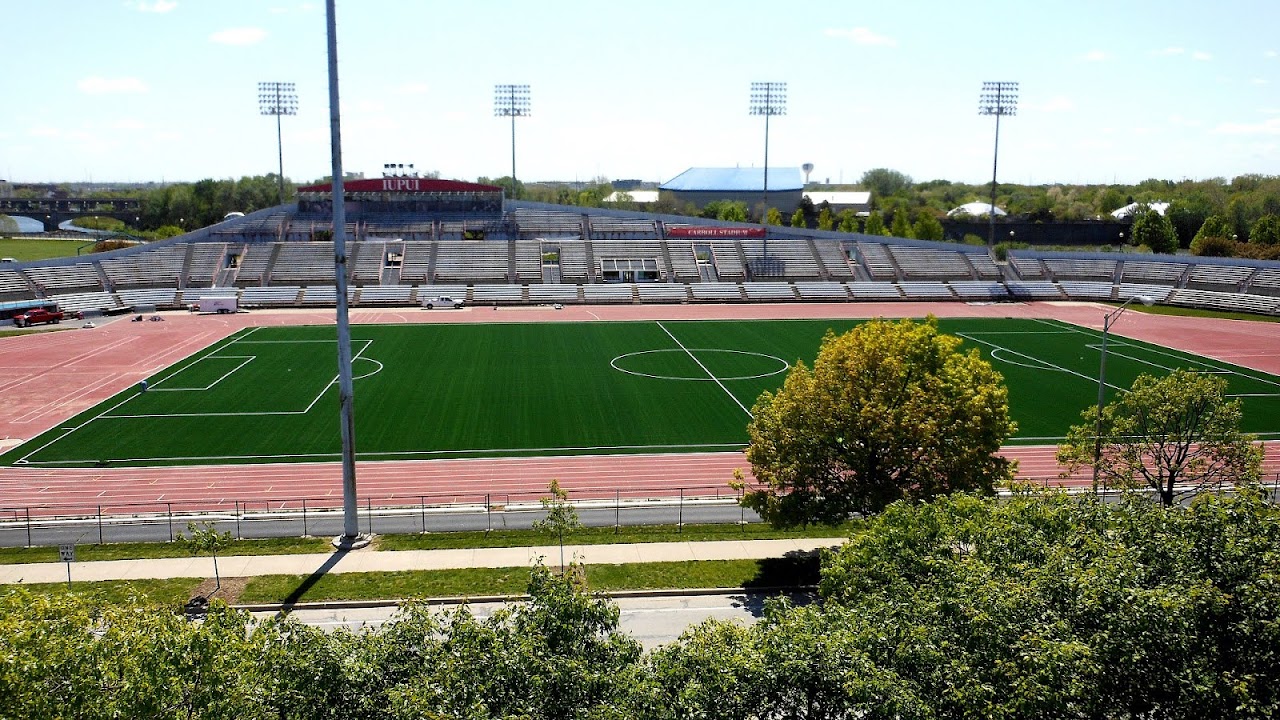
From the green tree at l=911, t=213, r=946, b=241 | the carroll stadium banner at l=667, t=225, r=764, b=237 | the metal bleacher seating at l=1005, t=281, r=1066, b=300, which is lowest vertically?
the metal bleacher seating at l=1005, t=281, r=1066, b=300

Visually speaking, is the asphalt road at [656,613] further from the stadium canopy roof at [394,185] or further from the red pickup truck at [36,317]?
the stadium canopy roof at [394,185]

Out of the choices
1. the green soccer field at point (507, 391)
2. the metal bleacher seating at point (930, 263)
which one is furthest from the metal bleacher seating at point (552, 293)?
the metal bleacher seating at point (930, 263)

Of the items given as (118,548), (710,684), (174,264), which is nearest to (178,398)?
(118,548)

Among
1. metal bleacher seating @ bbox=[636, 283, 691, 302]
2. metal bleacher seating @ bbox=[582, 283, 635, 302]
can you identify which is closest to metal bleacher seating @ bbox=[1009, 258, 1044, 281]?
metal bleacher seating @ bbox=[636, 283, 691, 302]

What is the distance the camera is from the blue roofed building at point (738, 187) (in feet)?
593

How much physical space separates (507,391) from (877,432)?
30779mm

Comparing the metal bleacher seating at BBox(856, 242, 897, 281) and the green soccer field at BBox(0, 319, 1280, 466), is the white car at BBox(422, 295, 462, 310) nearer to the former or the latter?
the green soccer field at BBox(0, 319, 1280, 466)

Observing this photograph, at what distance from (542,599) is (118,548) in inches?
810

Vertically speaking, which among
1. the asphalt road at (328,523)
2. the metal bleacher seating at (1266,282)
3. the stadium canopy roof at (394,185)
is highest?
the stadium canopy roof at (394,185)

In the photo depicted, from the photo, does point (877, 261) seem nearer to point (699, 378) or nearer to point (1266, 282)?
point (1266, 282)

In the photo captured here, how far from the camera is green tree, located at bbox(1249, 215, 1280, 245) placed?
118m

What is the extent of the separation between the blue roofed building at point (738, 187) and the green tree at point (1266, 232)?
255 ft

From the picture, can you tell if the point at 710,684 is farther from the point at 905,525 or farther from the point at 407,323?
the point at 407,323

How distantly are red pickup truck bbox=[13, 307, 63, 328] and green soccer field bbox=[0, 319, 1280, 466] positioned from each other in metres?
18.7
